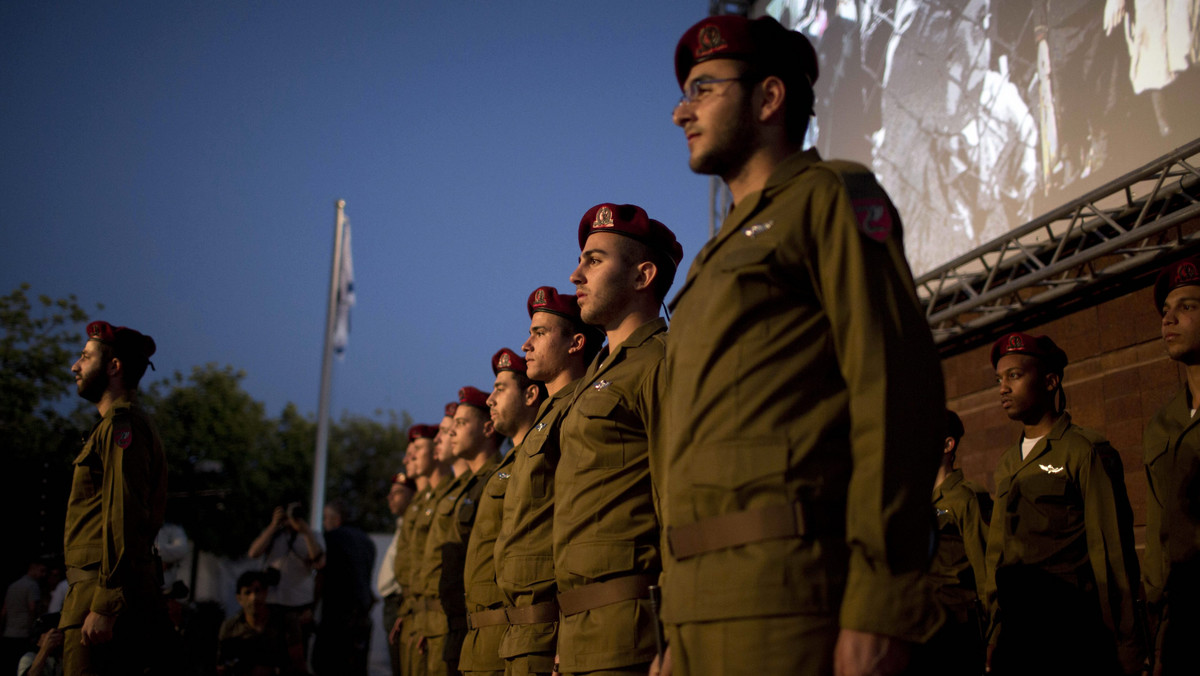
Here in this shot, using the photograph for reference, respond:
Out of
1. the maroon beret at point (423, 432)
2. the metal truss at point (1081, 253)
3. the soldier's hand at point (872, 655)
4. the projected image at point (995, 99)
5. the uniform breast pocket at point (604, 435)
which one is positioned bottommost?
the soldier's hand at point (872, 655)

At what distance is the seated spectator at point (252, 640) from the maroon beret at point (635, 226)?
617 cm

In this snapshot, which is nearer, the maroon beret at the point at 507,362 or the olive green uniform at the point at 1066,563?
the olive green uniform at the point at 1066,563

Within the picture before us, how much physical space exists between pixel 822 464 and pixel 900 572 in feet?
0.92

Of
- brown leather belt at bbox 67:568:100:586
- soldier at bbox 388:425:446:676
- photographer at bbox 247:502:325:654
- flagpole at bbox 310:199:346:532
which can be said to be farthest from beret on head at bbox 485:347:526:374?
flagpole at bbox 310:199:346:532

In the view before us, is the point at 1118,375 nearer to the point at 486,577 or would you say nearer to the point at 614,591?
the point at 486,577

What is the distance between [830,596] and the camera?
1789mm

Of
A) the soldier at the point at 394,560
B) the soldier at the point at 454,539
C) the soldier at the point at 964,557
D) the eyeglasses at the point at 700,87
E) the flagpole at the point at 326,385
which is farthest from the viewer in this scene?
the flagpole at the point at 326,385

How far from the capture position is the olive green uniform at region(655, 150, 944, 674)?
5.61ft

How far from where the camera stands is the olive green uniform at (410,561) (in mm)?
7637

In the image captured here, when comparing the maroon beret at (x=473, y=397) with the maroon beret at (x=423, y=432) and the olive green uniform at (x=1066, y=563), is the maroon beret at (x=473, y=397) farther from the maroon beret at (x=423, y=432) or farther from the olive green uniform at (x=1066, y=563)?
the olive green uniform at (x=1066, y=563)

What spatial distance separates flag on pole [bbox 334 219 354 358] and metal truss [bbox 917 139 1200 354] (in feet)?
39.3

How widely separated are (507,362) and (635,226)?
2097mm

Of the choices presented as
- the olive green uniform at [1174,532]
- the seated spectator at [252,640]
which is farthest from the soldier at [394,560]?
the olive green uniform at [1174,532]

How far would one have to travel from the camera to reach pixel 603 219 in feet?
13.0
